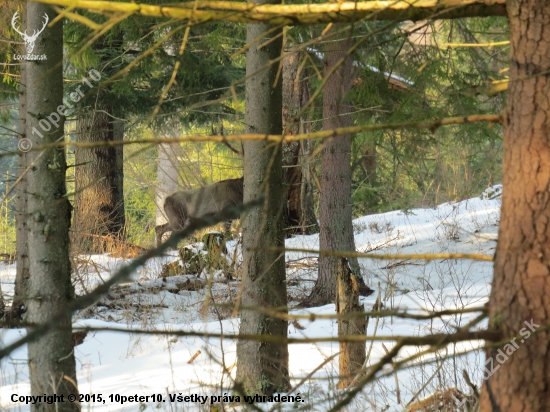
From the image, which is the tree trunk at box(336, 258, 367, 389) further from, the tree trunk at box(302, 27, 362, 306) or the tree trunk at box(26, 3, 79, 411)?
the tree trunk at box(302, 27, 362, 306)

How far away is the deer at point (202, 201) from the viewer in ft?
46.3

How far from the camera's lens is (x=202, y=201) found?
1491cm

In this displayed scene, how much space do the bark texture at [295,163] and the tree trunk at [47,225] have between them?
4736 millimetres

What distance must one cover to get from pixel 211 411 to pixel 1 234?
479 inches

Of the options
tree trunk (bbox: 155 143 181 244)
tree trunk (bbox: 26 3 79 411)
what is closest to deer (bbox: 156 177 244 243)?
tree trunk (bbox: 155 143 181 244)

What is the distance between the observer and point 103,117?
13805 mm

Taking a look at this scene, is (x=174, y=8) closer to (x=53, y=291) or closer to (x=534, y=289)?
(x=534, y=289)

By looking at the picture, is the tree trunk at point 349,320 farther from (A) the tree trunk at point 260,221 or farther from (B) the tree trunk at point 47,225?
(B) the tree trunk at point 47,225

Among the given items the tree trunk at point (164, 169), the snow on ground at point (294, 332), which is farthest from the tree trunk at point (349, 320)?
the tree trunk at point (164, 169)

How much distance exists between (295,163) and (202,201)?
4.36 metres

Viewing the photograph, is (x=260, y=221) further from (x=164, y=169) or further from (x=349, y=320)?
(x=164, y=169)

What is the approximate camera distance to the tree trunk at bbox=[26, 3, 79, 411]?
3.69m

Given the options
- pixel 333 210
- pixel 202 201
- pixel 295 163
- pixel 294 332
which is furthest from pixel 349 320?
pixel 202 201

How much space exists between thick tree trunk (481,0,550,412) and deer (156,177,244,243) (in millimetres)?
11429
